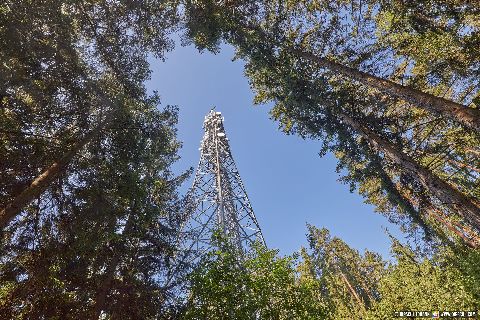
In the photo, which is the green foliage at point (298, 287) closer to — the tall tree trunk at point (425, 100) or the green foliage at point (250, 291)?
the green foliage at point (250, 291)

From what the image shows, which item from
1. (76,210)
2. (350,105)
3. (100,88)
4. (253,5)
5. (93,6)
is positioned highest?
(253,5)

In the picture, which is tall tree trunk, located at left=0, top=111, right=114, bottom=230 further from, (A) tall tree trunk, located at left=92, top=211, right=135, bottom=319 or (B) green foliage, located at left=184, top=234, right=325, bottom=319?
(B) green foliage, located at left=184, top=234, right=325, bottom=319

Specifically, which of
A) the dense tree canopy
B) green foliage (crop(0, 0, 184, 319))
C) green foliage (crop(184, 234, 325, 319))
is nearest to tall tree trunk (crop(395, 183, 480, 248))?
the dense tree canopy

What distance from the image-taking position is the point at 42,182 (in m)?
7.79

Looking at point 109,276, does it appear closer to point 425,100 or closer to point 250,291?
point 250,291

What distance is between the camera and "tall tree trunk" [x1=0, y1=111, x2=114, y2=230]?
7.07 metres

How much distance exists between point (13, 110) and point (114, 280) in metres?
5.45

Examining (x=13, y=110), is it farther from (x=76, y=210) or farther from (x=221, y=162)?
(x=221, y=162)

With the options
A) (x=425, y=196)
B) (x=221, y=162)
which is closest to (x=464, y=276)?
(x=425, y=196)

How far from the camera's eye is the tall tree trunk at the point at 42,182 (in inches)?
278

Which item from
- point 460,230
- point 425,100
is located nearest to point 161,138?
point 425,100

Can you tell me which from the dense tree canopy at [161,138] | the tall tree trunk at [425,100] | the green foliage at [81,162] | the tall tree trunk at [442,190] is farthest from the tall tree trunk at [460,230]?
the green foliage at [81,162]

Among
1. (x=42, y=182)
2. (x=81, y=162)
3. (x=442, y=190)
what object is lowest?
(x=442, y=190)

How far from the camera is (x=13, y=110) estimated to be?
877 cm
